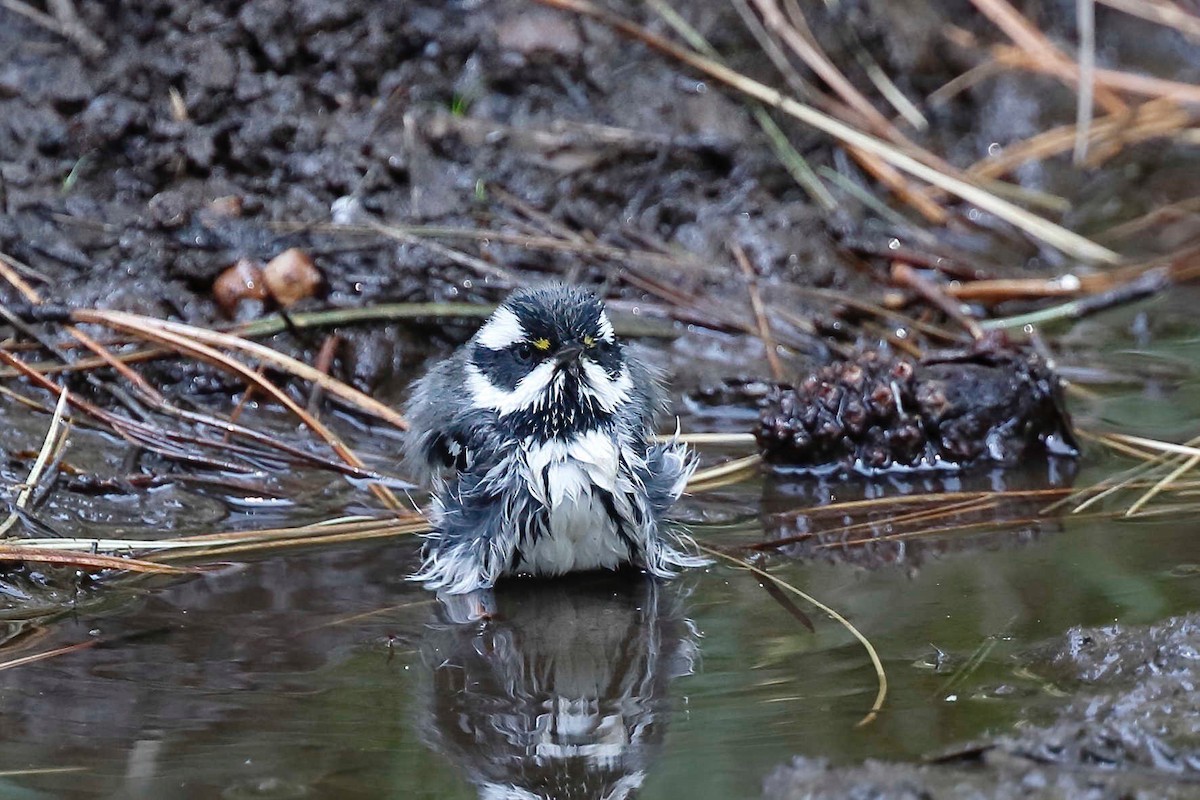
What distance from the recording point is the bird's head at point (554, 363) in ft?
13.2

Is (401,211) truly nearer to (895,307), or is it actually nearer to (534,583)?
(895,307)

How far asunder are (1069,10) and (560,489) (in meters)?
6.36

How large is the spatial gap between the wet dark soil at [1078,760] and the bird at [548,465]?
1428mm

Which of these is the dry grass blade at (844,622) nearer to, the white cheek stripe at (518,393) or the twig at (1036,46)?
the white cheek stripe at (518,393)

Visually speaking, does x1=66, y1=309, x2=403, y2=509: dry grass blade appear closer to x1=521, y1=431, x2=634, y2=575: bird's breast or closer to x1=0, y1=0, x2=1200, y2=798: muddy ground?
x1=0, y1=0, x2=1200, y2=798: muddy ground

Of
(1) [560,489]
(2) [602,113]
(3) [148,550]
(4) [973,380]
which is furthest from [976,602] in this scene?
(2) [602,113]

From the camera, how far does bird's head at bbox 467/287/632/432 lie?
4012 mm

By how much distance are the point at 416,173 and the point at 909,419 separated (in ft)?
8.62

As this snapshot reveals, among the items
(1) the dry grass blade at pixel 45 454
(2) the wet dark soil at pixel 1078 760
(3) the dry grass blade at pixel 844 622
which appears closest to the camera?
(2) the wet dark soil at pixel 1078 760

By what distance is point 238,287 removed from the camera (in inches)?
223

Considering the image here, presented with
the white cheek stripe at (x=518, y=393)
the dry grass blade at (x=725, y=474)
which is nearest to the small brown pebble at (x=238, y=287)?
the white cheek stripe at (x=518, y=393)

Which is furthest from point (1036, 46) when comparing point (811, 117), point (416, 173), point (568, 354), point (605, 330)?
point (568, 354)

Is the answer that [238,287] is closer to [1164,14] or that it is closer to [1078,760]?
[1078,760]

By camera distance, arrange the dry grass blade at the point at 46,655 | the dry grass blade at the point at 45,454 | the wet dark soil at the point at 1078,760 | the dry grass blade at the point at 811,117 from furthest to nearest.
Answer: the dry grass blade at the point at 811,117
the dry grass blade at the point at 45,454
the dry grass blade at the point at 46,655
the wet dark soil at the point at 1078,760
